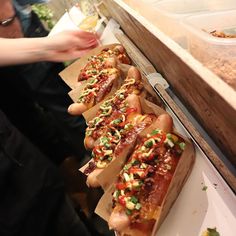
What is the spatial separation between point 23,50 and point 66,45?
294 mm

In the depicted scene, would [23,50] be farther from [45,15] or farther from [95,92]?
[45,15]

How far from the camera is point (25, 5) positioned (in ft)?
10.5

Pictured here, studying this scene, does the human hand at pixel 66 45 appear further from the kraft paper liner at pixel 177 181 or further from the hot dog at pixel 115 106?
the kraft paper liner at pixel 177 181

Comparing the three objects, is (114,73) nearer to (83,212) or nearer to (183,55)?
(183,55)

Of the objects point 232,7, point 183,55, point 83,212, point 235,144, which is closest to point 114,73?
point 232,7

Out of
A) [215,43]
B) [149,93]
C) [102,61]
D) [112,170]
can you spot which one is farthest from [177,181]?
[102,61]

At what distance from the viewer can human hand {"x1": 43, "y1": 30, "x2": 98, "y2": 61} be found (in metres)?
2.12

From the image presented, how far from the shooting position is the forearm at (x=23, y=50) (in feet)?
6.50

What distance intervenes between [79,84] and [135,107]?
0.81 m

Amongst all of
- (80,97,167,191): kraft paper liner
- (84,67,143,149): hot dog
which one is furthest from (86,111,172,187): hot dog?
(84,67,143,149): hot dog

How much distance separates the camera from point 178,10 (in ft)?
5.62

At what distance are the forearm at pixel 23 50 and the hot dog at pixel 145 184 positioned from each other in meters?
1.06

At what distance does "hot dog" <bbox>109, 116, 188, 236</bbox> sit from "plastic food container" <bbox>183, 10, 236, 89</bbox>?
1.33ft

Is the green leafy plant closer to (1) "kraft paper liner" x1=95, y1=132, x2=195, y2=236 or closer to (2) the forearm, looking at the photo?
(2) the forearm
